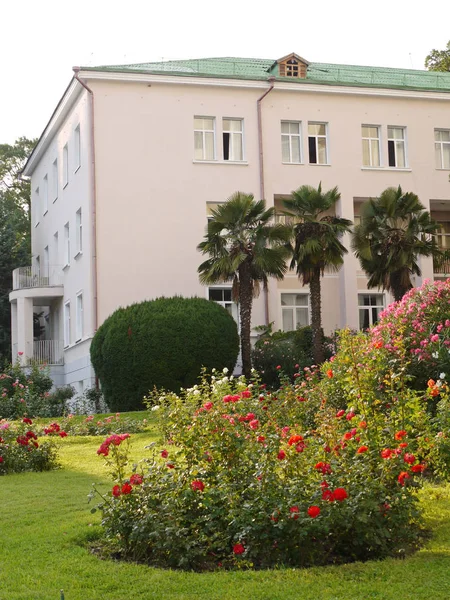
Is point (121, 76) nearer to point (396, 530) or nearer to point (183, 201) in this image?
point (183, 201)

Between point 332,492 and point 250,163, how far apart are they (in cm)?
A: 2640

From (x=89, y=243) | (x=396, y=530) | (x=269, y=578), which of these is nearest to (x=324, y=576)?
(x=269, y=578)

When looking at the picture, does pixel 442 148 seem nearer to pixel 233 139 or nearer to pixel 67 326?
pixel 233 139

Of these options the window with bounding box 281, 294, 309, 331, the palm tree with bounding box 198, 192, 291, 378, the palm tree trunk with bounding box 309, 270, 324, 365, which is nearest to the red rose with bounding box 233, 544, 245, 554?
the palm tree with bounding box 198, 192, 291, 378

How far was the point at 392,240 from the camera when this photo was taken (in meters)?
28.2

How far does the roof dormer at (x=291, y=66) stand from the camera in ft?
111

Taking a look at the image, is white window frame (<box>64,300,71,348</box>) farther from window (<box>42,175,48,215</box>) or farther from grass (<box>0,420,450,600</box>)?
grass (<box>0,420,450,600</box>)

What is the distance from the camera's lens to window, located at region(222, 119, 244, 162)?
32594mm

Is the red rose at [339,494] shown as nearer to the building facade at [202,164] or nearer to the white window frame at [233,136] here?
the building facade at [202,164]

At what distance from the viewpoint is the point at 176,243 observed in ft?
103

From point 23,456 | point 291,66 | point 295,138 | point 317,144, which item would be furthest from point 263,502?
point 291,66

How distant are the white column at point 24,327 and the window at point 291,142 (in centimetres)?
1161

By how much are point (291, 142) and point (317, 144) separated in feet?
3.37

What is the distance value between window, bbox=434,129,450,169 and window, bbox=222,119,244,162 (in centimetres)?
763
